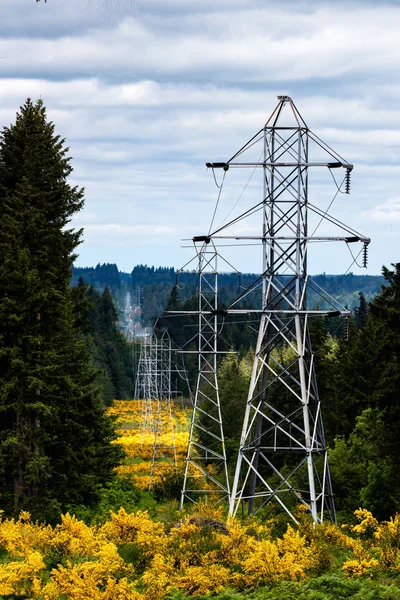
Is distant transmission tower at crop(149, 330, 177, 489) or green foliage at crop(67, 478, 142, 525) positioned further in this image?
distant transmission tower at crop(149, 330, 177, 489)

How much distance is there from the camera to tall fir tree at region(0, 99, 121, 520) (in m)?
29.0

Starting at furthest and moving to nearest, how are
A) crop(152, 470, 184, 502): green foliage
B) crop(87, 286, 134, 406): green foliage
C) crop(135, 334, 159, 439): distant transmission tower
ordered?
crop(87, 286, 134, 406): green foliage
crop(135, 334, 159, 439): distant transmission tower
crop(152, 470, 184, 502): green foliage

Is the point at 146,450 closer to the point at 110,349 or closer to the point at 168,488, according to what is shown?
the point at 168,488

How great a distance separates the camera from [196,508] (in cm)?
2231

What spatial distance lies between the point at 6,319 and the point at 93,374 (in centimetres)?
549

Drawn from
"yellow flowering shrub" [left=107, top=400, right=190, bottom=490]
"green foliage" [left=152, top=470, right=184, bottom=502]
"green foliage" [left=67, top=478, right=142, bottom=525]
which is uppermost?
"green foliage" [left=67, top=478, right=142, bottom=525]

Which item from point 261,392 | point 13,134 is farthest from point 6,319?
point 261,392

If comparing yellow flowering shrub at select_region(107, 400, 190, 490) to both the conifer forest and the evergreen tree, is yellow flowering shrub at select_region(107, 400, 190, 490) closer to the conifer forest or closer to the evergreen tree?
the conifer forest

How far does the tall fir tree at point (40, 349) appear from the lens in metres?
29.0

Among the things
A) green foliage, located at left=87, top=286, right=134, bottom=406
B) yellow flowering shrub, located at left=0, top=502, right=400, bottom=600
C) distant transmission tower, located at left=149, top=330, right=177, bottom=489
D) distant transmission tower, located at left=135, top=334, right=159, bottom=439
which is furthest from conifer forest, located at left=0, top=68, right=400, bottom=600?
green foliage, located at left=87, top=286, right=134, bottom=406

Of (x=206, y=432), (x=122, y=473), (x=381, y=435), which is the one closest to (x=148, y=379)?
(x=122, y=473)

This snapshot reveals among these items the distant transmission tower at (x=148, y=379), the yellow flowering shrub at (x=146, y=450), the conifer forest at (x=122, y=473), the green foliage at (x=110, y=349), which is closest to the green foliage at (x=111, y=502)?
the conifer forest at (x=122, y=473)

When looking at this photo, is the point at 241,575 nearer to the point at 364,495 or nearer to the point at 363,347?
the point at 364,495

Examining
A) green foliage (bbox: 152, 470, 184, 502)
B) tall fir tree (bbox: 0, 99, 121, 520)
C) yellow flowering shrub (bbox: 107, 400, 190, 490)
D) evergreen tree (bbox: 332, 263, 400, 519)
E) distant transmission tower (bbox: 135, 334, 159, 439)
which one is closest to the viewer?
tall fir tree (bbox: 0, 99, 121, 520)
